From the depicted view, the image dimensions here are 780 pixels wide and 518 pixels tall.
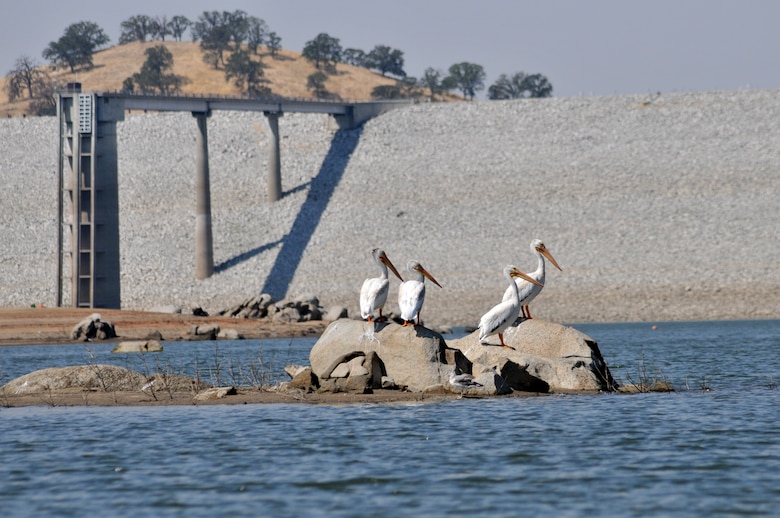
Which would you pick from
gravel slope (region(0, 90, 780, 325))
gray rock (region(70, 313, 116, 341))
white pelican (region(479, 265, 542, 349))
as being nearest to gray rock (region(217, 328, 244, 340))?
gray rock (region(70, 313, 116, 341))

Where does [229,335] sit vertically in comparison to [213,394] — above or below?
above

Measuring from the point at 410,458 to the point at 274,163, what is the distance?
81.9m

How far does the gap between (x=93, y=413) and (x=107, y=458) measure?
5630 mm

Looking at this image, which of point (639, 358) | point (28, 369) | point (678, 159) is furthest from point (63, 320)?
point (678, 159)

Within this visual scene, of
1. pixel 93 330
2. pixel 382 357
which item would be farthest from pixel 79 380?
pixel 93 330

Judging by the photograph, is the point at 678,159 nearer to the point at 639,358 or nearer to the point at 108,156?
the point at 108,156

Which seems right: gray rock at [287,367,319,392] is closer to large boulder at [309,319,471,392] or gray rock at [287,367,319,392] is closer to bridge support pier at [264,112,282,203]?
large boulder at [309,319,471,392]

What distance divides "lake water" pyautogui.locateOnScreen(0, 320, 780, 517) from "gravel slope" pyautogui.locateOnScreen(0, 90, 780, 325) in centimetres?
5520

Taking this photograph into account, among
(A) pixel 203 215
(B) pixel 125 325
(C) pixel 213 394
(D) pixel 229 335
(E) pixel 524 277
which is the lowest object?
(C) pixel 213 394

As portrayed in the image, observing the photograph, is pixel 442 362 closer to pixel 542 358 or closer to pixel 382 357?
pixel 382 357

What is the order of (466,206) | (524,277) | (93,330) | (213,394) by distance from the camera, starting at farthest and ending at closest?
(466,206) < (93,330) < (524,277) < (213,394)

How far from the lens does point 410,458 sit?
63.5 feet

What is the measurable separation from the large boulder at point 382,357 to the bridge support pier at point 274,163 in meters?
73.4

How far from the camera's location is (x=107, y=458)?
778 inches
